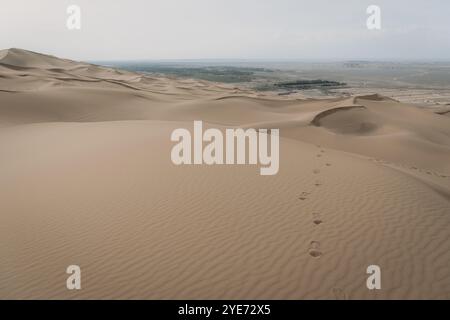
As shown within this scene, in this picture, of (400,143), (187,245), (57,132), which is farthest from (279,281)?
(400,143)

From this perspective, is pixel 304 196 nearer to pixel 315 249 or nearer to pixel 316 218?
pixel 316 218

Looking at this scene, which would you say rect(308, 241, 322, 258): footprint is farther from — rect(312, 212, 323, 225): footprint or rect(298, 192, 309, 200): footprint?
rect(298, 192, 309, 200): footprint

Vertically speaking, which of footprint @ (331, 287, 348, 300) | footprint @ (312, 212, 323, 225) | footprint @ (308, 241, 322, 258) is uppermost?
footprint @ (312, 212, 323, 225)

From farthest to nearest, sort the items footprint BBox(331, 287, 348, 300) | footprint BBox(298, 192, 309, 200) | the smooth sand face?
footprint BBox(298, 192, 309, 200) → the smooth sand face → footprint BBox(331, 287, 348, 300)

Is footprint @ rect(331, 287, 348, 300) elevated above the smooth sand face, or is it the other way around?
the smooth sand face

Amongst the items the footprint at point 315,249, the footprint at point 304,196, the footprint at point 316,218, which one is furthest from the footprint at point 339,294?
the footprint at point 304,196

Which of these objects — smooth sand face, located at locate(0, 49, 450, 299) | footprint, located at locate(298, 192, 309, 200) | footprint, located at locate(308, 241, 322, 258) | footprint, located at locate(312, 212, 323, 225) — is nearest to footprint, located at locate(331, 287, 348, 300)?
smooth sand face, located at locate(0, 49, 450, 299)

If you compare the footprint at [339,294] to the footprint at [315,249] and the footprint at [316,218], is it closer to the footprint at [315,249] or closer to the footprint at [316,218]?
the footprint at [315,249]
